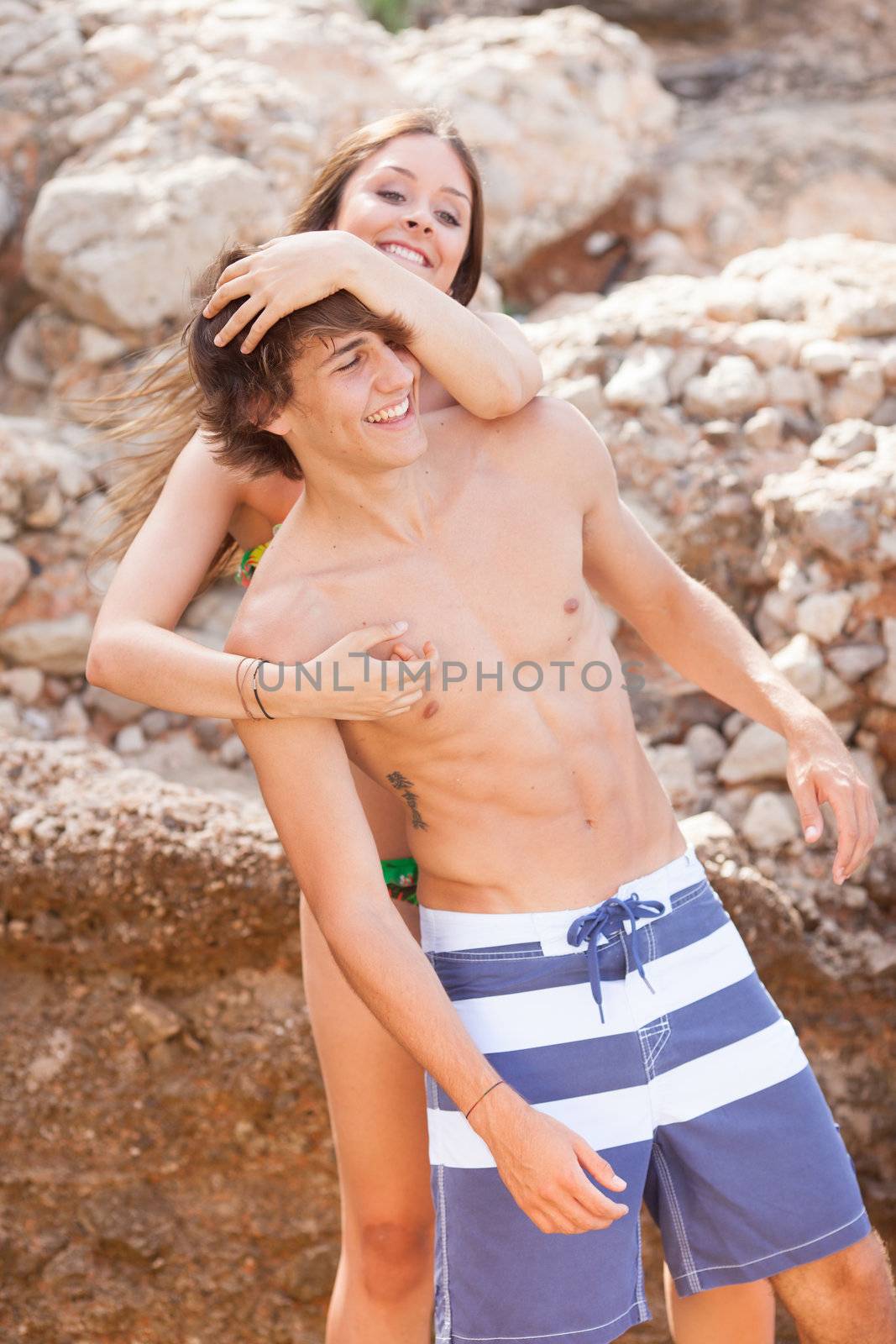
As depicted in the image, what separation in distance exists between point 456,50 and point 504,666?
11.4 feet

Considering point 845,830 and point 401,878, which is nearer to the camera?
point 845,830

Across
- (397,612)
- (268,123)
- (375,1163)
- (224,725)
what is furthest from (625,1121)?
(268,123)

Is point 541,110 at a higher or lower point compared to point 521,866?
higher

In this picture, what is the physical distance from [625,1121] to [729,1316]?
486mm

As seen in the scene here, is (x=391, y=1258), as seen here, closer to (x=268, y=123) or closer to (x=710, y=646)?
(x=710, y=646)

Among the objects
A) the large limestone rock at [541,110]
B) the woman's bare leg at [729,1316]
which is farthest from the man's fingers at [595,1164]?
the large limestone rock at [541,110]

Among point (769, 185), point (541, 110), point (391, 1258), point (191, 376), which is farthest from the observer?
point (769, 185)

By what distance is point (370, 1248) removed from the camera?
2270 millimetres

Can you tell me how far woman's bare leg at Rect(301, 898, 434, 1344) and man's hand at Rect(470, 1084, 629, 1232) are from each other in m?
0.54

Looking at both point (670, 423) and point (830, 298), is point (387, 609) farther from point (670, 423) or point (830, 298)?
point (830, 298)

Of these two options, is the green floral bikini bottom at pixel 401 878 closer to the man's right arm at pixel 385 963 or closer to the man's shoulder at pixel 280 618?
the man's shoulder at pixel 280 618

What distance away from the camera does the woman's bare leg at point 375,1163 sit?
2.25 meters

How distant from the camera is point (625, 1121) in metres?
1.92

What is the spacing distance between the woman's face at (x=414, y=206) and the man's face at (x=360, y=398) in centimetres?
40
